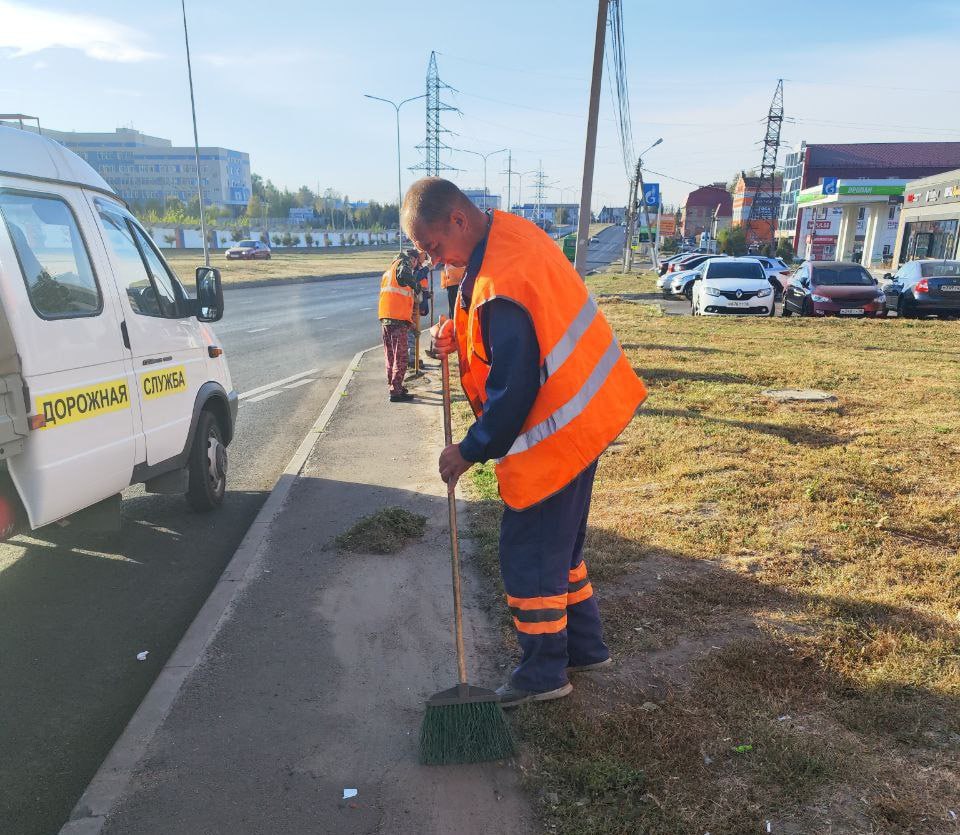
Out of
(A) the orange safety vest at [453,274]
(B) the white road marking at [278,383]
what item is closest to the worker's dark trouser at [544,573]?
(A) the orange safety vest at [453,274]

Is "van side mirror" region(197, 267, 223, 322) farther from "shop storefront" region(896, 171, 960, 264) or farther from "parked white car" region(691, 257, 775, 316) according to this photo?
"shop storefront" region(896, 171, 960, 264)

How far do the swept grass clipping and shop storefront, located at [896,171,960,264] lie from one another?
39.5 m

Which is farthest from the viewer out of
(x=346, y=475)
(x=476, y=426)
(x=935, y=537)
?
(x=346, y=475)

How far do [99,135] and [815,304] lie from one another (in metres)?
124

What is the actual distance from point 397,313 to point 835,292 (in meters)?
13.4

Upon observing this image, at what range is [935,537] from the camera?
4.51 metres

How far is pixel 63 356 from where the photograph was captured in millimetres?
3619

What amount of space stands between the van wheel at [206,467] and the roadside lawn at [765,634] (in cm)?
192

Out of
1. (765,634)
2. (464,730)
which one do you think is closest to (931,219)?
(765,634)

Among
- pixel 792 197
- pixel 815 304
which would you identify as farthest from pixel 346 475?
pixel 792 197

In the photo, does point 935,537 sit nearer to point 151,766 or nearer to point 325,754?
point 325,754

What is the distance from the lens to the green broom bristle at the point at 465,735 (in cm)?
273

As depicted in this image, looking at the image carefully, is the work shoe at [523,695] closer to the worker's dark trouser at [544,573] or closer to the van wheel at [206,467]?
the worker's dark trouser at [544,573]

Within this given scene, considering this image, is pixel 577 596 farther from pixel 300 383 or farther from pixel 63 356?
pixel 300 383
